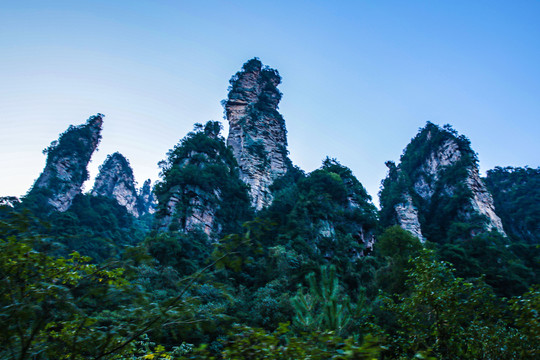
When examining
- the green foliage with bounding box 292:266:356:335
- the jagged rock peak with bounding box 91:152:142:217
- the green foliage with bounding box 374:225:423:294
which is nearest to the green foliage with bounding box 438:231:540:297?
the green foliage with bounding box 374:225:423:294

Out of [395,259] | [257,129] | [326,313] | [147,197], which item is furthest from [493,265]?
[147,197]

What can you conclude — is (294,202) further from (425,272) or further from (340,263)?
(425,272)

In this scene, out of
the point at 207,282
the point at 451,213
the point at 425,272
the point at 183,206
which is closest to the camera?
the point at 207,282

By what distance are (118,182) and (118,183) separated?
0.76 ft

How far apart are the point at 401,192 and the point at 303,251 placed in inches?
959

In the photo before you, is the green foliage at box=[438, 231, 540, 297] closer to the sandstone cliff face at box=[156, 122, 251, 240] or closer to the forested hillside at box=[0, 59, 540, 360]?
the forested hillside at box=[0, 59, 540, 360]

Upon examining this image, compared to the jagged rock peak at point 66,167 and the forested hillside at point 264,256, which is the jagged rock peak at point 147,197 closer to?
the forested hillside at point 264,256

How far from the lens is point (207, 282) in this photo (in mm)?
→ 3318

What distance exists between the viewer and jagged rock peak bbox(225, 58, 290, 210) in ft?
143

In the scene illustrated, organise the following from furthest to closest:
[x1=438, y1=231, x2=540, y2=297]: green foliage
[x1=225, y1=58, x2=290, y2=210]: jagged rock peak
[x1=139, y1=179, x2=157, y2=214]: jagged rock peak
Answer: [x1=139, y1=179, x2=157, y2=214]: jagged rock peak, [x1=225, y1=58, x2=290, y2=210]: jagged rock peak, [x1=438, y1=231, x2=540, y2=297]: green foliage

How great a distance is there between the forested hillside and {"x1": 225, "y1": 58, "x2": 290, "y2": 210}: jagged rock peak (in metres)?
0.25

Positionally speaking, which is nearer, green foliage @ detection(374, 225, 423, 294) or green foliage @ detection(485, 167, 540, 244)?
green foliage @ detection(374, 225, 423, 294)

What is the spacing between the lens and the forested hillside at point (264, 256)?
2.90 meters

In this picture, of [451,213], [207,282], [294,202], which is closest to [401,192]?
[451,213]
